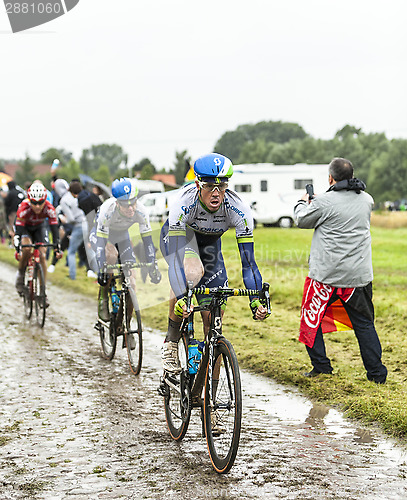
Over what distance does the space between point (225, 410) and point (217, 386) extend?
184mm

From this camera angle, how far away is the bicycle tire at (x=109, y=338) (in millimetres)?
8577

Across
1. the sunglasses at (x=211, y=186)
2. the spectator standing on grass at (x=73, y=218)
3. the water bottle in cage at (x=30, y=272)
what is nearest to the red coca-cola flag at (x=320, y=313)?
the sunglasses at (x=211, y=186)

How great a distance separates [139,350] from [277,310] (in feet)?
16.1

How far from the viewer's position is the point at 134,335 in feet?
26.4

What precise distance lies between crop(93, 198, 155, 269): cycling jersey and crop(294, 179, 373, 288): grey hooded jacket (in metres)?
2.00

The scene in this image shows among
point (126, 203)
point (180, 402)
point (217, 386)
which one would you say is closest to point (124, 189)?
point (126, 203)

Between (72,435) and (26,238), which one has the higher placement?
(26,238)

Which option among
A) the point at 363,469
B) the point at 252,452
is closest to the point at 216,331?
the point at 252,452

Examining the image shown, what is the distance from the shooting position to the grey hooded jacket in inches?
278

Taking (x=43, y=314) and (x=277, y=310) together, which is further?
(x=277, y=310)

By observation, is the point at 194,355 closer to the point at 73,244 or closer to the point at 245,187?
the point at 73,244

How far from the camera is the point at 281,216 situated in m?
38.9

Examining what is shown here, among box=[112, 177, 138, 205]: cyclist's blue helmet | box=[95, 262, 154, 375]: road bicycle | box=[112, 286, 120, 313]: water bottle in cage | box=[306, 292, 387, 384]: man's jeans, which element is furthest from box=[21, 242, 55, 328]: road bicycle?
box=[306, 292, 387, 384]: man's jeans

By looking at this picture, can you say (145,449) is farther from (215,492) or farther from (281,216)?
(281,216)
